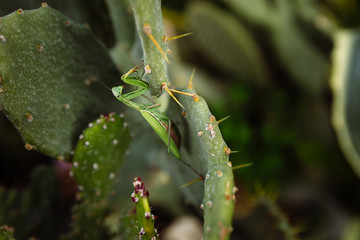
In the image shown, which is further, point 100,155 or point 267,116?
point 267,116

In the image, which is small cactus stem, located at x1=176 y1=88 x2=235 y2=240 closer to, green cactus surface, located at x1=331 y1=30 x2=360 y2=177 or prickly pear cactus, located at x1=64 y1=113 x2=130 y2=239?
prickly pear cactus, located at x1=64 y1=113 x2=130 y2=239

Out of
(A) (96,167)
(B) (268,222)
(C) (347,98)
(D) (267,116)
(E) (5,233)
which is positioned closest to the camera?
(E) (5,233)

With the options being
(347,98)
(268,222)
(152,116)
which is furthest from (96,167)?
(347,98)

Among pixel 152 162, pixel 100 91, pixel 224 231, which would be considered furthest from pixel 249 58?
pixel 224 231

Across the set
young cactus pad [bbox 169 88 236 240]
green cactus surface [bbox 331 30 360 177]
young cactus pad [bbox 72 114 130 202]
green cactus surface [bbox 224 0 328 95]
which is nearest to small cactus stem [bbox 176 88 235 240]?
young cactus pad [bbox 169 88 236 240]

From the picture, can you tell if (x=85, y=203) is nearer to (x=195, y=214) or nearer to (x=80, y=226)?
(x=80, y=226)

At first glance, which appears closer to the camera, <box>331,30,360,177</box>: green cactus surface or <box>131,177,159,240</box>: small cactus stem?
<box>131,177,159,240</box>: small cactus stem

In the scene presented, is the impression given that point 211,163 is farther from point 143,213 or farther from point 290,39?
point 290,39
